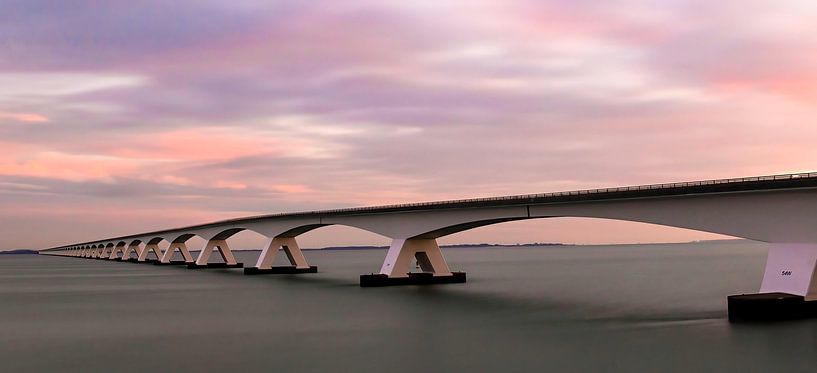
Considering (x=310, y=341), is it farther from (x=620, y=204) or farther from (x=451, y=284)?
(x=451, y=284)

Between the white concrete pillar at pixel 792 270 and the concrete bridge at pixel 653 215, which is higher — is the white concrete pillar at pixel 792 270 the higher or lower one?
the lower one

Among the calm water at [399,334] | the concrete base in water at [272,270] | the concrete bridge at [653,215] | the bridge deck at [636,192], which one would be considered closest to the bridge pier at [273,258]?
the concrete base in water at [272,270]

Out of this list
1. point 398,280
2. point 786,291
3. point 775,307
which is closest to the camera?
point 775,307

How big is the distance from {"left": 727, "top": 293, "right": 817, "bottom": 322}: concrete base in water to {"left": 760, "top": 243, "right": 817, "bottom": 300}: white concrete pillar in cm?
44

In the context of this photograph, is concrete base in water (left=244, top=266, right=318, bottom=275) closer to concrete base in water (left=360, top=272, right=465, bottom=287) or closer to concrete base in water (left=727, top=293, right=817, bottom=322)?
concrete base in water (left=360, top=272, right=465, bottom=287)

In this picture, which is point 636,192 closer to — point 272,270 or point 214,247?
point 272,270

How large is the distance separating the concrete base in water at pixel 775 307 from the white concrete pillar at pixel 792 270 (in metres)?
0.44

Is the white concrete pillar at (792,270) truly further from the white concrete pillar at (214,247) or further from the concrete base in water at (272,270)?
the white concrete pillar at (214,247)

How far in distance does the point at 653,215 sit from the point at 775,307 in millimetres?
9831

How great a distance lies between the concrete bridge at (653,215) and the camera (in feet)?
111

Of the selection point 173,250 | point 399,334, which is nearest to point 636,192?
point 399,334

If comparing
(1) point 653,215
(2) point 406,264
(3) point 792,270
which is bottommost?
(3) point 792,270

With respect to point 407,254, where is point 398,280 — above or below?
below

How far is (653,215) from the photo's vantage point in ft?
138
